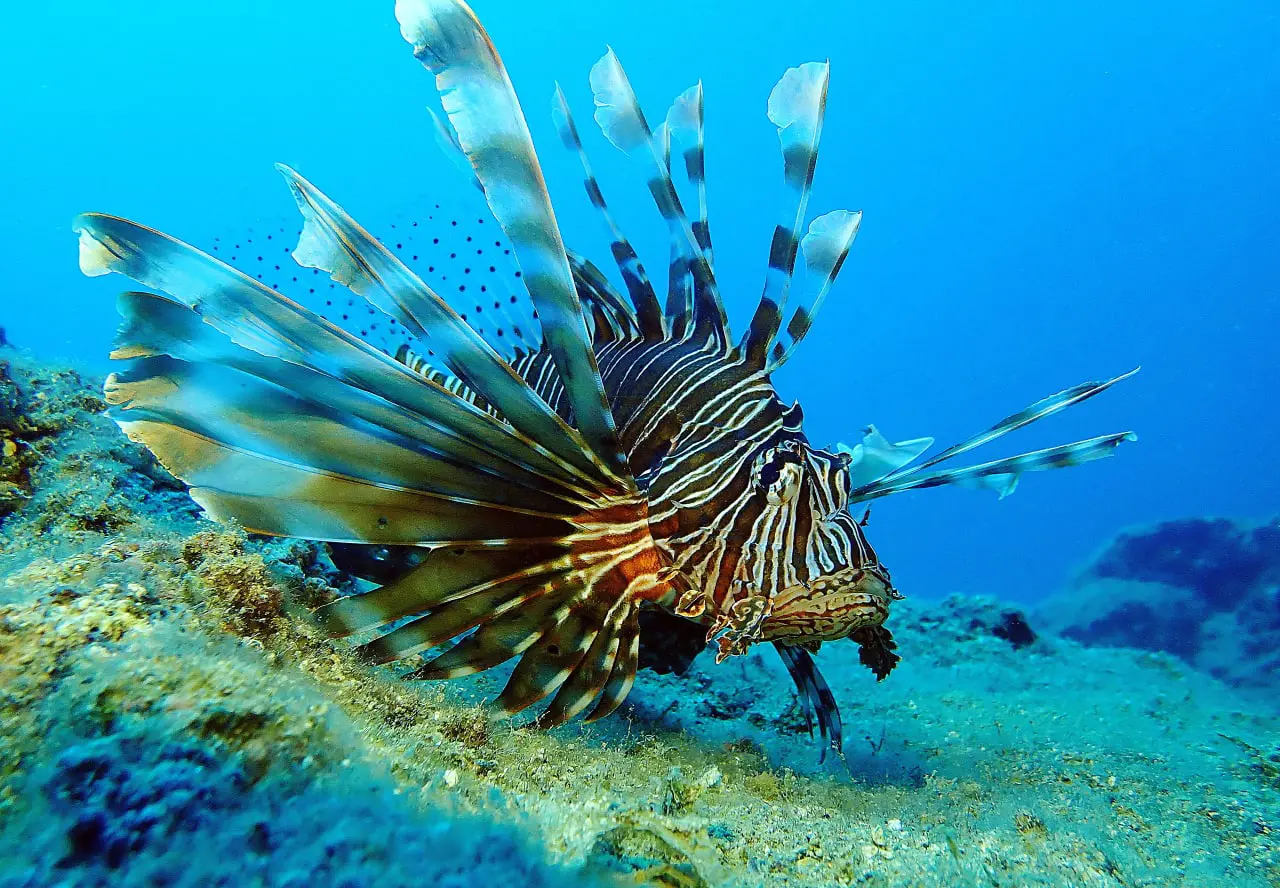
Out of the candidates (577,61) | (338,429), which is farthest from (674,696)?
(577,61)

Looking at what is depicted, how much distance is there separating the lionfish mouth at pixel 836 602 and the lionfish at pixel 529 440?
11 mm

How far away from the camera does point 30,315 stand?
95688 millimetres

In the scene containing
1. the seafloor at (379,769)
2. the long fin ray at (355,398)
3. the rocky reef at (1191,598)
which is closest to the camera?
the seafloor at (379,769)

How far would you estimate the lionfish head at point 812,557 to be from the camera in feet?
7.73

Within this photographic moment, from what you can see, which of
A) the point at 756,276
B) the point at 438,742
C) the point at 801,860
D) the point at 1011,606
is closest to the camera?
the point at 801,860

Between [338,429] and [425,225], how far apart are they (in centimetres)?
291

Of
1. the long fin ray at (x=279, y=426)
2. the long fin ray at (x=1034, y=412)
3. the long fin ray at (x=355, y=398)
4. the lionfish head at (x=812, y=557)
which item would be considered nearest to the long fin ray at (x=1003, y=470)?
the long fin ray at (x=1034, y=412)

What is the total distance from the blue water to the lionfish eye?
290 feet

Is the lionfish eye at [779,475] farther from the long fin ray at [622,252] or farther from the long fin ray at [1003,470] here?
the long fin ray at [622,252]

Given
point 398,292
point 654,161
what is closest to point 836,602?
point 398,292

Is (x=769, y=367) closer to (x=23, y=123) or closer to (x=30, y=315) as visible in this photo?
(x=30, y=315)

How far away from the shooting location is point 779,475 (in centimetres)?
255

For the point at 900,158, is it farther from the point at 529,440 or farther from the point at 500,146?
the point at 500,146

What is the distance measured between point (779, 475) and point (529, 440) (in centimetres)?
97
